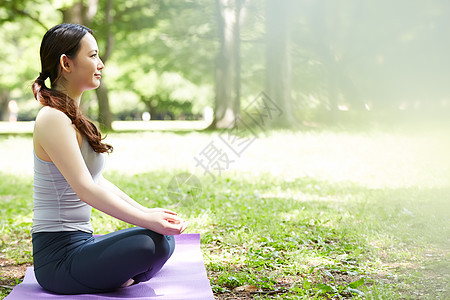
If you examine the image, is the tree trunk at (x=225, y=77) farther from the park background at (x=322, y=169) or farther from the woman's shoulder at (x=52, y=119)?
the woman's shoulder at (x=52, y=119)

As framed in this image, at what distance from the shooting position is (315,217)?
423 centimetres

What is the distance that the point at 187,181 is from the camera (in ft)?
18.1

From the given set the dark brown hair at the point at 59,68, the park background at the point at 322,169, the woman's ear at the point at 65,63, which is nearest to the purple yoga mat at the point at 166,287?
the park background at the point at 322,169

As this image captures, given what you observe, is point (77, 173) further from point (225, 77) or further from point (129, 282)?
point (225, 77)

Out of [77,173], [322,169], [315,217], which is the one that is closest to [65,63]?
[77,173]

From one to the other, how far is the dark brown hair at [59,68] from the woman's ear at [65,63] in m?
0.02

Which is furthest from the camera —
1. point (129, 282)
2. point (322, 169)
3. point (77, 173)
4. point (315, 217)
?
point (322, 169)

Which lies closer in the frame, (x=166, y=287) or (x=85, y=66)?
(x=85, y=66)

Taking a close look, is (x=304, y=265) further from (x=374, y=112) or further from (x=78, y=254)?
(x=374, y=112)

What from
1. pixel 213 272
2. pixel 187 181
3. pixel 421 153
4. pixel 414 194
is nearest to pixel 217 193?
pixel 187 181

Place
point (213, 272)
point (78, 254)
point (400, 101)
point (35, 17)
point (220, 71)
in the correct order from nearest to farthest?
point (400, 101) < point (78, 254) < point (213, 272) < point (35, 17) < point (220, 71)

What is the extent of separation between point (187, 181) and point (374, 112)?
4806 millimetres

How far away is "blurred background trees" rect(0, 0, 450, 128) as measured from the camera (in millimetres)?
619

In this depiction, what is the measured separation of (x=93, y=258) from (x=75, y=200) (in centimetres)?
Answer: 30
